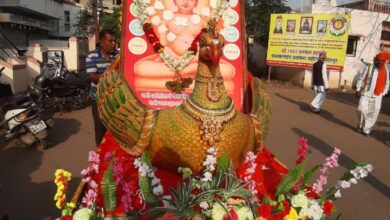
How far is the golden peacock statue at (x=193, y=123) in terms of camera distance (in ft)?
6.30

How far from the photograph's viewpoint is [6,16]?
20.0 metres

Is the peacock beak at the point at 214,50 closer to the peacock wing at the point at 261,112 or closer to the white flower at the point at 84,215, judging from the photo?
the peacock wing at the point at 261,112

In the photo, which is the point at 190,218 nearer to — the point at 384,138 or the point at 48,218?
the point at 48,218

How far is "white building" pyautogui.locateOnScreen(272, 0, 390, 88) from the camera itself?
14.6 meters

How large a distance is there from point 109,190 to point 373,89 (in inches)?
279

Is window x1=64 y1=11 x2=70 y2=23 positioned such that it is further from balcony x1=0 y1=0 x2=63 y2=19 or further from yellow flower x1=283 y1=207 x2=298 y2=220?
yellow flower x1=283 y1=207 x2=298 y2=220

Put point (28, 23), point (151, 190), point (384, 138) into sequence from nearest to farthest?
point (151, 190) < point (384, 138) < point (28, 23)

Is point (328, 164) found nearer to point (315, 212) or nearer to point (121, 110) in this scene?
point (315, 212)

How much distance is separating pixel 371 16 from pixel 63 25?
91.6ft

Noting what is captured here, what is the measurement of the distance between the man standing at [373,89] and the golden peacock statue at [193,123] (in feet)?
19.8

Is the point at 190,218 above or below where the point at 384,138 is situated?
above

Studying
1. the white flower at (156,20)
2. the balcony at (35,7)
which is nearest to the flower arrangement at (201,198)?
the white flower at (156,20)

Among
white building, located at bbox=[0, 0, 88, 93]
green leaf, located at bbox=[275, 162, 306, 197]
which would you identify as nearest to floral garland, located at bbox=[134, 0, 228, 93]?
green leaf, located at bbox=[275, 162, 306, 197]

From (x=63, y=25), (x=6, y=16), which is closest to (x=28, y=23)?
(x=6, y=16)
